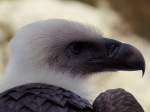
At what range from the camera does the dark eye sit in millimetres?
2101

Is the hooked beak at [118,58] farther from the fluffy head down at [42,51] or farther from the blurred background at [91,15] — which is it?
the blurred background at [91,15]

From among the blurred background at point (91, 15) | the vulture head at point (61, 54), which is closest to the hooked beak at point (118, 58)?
the vulture head at point (61, 54)

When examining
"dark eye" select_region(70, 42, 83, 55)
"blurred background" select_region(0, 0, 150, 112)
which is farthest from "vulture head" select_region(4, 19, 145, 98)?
"blurred background" select_region(0, 0, 150, 112)

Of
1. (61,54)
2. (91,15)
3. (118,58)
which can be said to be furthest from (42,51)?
(91,15)

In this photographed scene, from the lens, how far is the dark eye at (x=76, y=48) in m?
2.10

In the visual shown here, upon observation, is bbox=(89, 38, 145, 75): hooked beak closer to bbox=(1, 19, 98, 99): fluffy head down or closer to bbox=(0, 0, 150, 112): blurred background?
bbox=(1, 19, 98, 99): fluffy head down

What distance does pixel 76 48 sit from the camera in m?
2.12

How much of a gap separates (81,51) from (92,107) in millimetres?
→ 321

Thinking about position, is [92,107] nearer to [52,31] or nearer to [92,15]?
[52,31]

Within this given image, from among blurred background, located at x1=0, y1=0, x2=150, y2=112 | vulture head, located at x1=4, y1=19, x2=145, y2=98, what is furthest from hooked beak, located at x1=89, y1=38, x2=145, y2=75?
blurred background, located at x1=0, y1=0, x2=150, y2=112

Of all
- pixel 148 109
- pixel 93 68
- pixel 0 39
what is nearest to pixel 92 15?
pixel 0 39

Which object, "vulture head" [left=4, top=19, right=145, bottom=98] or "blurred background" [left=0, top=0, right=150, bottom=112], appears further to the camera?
"blurred background" [left=0, top=0, right=150, bottom=112]

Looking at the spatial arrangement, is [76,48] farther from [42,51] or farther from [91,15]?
[91,15]

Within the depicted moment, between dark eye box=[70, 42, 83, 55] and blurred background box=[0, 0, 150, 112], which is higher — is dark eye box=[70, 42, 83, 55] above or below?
above
